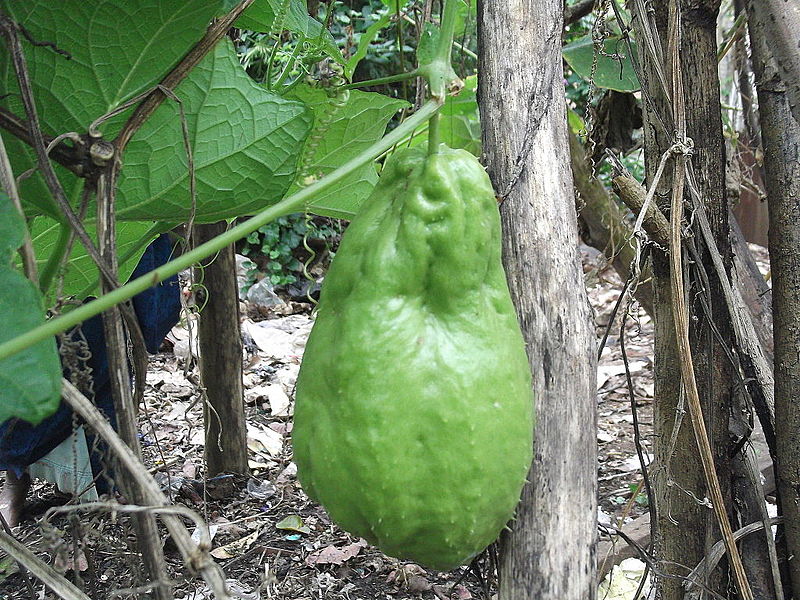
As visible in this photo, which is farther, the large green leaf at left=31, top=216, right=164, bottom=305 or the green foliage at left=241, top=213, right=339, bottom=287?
the green foliage at left=241, top=213, right=339, bottom=287

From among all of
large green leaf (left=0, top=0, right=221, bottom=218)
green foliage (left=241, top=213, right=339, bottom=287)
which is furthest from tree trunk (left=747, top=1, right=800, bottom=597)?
green foliage (left=241, top=213, right=339, bottom=287)

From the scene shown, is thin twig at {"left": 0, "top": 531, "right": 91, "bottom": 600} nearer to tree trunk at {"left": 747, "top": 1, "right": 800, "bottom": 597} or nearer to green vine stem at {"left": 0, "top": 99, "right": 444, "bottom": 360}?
green vine stem at {"left": 0, "top": 99, "right": 444, "bottom": 360}

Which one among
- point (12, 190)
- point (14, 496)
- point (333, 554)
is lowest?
point (333, 554)

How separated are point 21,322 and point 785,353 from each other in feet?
3.08

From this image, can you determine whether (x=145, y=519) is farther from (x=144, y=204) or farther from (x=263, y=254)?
(x=263, y=254)

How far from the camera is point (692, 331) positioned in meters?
1.12

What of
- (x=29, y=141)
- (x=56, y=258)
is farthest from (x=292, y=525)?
(x=29, y=141)

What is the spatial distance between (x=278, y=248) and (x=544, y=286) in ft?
16.3

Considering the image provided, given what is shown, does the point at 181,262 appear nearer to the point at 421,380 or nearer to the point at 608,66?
the point at 421,380

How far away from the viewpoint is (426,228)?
689 millimetres

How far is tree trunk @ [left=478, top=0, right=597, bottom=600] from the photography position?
0.73m

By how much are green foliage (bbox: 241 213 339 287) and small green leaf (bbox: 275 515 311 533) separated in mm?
3345

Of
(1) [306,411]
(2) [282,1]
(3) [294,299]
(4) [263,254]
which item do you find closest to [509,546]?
(1) [306,411]

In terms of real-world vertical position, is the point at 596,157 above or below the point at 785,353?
above
